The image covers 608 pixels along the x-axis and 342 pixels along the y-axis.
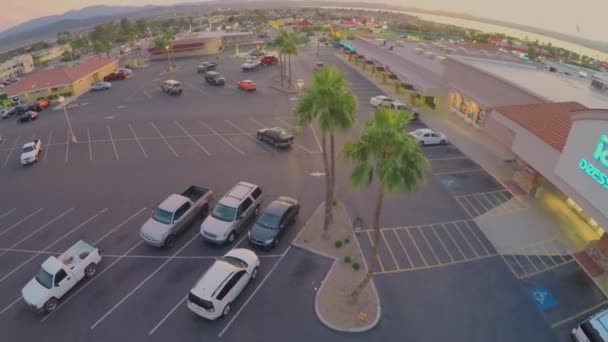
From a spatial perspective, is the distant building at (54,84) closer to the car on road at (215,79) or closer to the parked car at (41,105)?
the parked car at (41,105)

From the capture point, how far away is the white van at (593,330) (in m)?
14.8

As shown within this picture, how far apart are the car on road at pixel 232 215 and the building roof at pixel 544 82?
2529 centimetres

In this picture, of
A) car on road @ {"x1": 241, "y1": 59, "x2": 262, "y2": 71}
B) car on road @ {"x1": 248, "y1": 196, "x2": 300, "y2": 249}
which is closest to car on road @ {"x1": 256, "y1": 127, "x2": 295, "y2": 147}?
car on road @ {"x1": 248, "y1": 196, "x2": 300, "y2": 249}

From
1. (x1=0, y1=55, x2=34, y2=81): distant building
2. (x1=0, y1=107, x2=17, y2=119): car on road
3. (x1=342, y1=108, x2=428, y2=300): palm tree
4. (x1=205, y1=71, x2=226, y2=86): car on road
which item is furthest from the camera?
(x1=0, y1=55, x2=34, y2=81): distant building

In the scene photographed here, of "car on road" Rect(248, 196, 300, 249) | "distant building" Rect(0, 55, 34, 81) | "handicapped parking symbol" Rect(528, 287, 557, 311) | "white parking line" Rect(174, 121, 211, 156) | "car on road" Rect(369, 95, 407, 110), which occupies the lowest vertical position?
"distant building" Rect(0, 55, 34, 81)

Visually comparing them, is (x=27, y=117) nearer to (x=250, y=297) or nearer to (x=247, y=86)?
(x=247, y=86)

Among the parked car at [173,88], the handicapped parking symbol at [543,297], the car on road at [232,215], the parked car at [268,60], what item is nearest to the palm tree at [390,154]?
the car on road at [232,215]

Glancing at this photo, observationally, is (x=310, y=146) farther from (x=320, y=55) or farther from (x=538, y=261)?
(x=320, y=55)

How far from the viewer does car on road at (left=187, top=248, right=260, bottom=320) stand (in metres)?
16.4

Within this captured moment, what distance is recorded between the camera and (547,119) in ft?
77.2

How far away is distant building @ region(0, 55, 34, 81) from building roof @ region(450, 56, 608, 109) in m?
140

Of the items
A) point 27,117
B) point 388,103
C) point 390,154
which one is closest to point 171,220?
point 390,154

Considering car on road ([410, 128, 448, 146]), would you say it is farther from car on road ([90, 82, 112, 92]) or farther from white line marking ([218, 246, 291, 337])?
car on road ([90, 82, 112, 92])

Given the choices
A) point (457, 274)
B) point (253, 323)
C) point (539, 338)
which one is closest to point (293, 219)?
point (253, 323)
